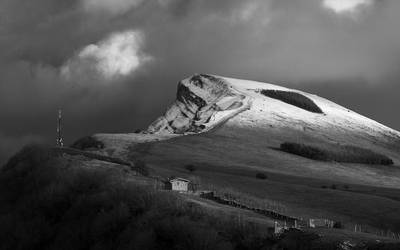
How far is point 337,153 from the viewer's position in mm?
168250

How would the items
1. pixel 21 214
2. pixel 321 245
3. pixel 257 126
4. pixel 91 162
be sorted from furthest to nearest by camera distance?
1. pixel 257 126
2. pixel 91 162
3. pixel 21 214
4. pixel 321 245

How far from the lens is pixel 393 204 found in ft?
323

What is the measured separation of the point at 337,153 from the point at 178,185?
7516 cm

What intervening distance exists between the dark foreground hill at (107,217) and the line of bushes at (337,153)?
177 ft

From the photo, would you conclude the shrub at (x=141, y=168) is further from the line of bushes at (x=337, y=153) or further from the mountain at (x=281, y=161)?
the line of bushes at (x=337, y=153)

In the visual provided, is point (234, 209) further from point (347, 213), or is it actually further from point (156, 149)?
point (156, 149)

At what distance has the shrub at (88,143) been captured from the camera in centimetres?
14362

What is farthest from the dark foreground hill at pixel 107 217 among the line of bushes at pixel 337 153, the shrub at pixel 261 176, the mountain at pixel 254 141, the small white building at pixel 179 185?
the line of bushes at pixel 337 153

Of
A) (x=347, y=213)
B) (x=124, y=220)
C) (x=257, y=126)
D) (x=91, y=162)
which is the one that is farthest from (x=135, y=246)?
(x=257, y=126)

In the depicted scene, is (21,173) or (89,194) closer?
(89,194)

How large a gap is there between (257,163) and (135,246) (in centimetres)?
7496

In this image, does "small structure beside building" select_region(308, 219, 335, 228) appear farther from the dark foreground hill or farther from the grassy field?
the grassy field

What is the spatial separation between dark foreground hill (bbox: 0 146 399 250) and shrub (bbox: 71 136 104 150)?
22519 millimetres

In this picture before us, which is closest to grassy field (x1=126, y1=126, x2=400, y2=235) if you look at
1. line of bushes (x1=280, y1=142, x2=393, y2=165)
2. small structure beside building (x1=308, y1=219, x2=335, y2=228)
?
line of bushes (x1=280, y1=142, x2=393, y2=165)
